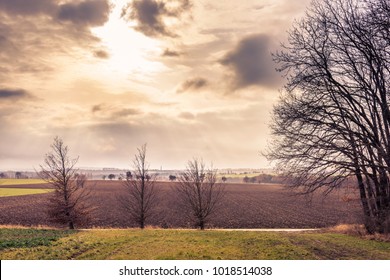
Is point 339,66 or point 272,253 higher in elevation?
point 339,66

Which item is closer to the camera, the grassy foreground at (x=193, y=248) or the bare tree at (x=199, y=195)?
the grassy foreground at (x=193, y=248)

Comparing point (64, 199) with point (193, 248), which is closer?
point (193, 248)

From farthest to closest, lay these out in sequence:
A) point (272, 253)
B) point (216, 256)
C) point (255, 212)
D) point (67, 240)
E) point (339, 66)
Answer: point (255, 212), point (339, 66), point (67, 240), point (272, 253), point (216, 256)

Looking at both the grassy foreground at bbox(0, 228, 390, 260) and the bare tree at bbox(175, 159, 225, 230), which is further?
the bare tree at bbox(175, 159, 225, 230)

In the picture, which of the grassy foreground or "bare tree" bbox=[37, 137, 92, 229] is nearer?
the grassy foreground

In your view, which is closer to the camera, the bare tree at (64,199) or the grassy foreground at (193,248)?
the grassy foreground at (193,248)

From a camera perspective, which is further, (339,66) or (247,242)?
(339,66)

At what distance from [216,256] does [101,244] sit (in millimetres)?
6955

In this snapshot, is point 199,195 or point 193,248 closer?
point 193,248

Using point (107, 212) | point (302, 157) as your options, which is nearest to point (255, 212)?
point (107, 212)

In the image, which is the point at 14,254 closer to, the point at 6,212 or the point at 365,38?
the point at 365,38

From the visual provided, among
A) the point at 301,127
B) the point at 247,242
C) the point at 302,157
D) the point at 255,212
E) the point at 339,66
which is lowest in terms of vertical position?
the point at 255,212
